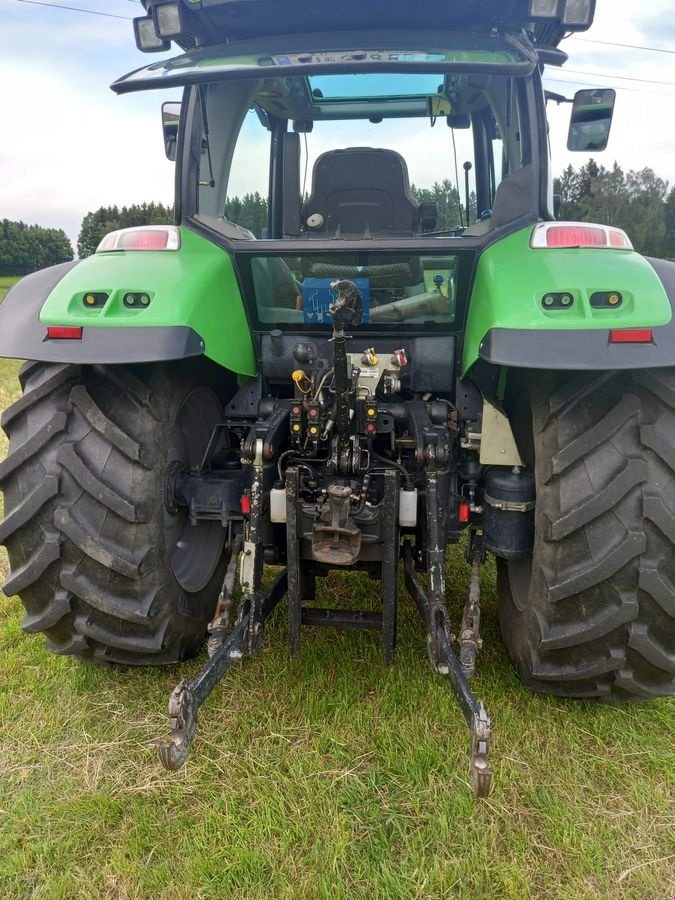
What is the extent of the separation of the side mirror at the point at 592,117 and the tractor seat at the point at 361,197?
27.6 inches

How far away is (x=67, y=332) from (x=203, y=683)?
117cm

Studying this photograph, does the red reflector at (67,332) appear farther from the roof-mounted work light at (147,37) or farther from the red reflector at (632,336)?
the red reflector at (632,336)

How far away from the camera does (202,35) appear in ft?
8.41

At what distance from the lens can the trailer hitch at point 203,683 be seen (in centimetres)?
171

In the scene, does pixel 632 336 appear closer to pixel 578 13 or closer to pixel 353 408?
pixel 353 408

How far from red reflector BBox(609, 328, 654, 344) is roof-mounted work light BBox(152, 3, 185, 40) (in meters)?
1.88

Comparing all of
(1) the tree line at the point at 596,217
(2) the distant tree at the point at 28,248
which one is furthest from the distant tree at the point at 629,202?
(2) the distant tree at the point at 28,248

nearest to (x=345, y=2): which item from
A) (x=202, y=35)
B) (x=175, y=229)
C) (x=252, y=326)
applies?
(x=202, y=35)

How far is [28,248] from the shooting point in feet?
177

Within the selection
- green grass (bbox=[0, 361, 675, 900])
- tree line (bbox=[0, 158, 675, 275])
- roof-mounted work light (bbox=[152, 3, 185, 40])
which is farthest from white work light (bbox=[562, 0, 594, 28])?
tree line (bbox=[0, 158, 675, 275])

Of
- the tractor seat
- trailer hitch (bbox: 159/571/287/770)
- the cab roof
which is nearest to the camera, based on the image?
trailer hitch (bbox: 159/571/287/770)

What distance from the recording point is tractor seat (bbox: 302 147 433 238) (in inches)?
121

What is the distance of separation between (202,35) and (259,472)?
172cm

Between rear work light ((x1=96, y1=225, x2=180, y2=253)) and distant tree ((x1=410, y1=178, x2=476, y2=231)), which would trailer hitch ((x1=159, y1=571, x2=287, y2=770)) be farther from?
distant tree ((x1=410, y1=178, x2=476, y2=231))
